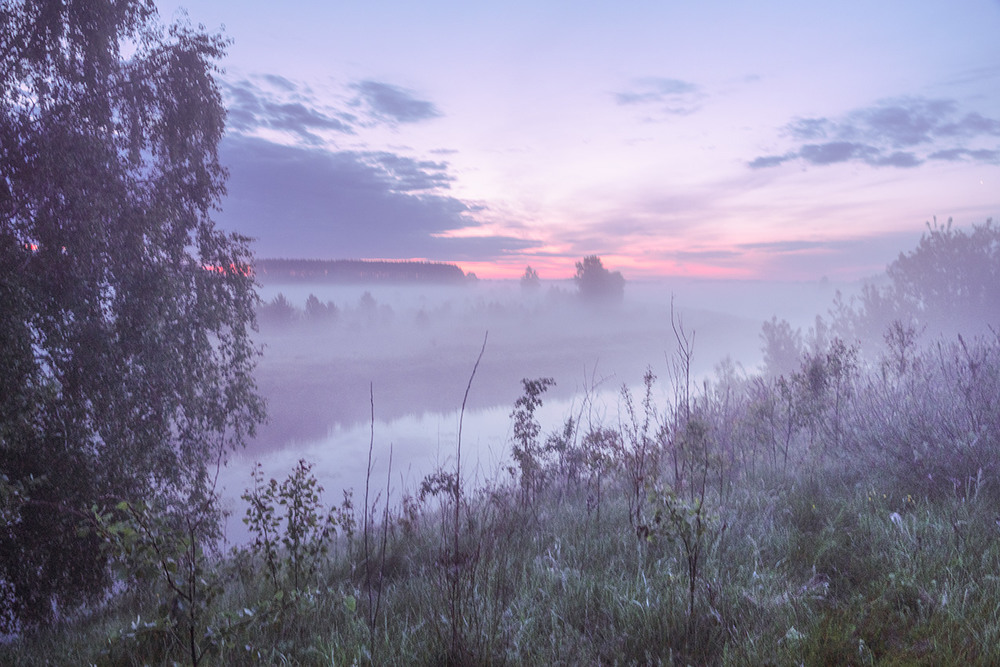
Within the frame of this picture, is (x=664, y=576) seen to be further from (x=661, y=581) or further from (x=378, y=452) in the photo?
(x=378, y=452)

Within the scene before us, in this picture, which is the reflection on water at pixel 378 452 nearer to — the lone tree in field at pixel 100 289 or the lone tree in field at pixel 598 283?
the lone tree in field at pixel 100 289

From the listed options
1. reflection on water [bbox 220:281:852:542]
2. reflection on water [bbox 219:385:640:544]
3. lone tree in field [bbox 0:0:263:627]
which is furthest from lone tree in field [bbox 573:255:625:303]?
lone tree in field [bbox 0:0:263:627]

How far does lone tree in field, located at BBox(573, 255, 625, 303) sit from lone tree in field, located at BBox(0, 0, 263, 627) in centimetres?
6810

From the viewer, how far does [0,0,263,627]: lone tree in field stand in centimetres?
795

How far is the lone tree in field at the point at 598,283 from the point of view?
261ft

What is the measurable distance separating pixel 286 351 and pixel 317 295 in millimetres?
9652

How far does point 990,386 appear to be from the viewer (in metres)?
6.66

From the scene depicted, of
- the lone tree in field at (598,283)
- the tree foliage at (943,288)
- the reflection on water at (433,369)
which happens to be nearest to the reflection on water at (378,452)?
the reflection on water at (433,369)

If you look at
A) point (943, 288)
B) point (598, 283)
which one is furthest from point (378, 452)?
point (598, 283)

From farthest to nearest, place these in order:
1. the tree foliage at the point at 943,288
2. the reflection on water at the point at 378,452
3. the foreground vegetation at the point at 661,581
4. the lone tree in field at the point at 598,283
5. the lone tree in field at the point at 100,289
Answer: the lone tree in field at the point at 598,283, the tree foliage at the point at 943,288, the reflection on water at the point at 378,452, the lone tree in field at the point at 100,289, the foreground vegetation at the point at 661,581

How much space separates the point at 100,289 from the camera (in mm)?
9227

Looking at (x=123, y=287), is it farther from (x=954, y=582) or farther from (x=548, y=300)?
(x=548, y=300)

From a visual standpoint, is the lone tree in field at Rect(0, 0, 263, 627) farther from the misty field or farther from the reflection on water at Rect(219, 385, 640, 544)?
the reflection on water at Rect(219, 385, 640, 544)

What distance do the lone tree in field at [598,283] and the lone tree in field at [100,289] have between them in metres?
68.1
